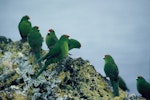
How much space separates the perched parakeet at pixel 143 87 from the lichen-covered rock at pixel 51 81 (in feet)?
2.88

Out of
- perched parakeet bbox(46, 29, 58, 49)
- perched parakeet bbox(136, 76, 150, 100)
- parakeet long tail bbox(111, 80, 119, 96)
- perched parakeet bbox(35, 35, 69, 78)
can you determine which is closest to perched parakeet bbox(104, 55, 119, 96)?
parakeet long tail bbox(111, 80, 119, 96)

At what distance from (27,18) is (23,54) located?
261 centimetres

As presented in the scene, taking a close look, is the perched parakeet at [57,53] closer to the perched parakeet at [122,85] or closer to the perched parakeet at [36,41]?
the perched parakeet at [36,41]

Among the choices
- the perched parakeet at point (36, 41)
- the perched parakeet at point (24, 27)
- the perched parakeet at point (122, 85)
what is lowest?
the perched parakeet at point (122, 85)

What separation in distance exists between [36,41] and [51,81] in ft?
8.58

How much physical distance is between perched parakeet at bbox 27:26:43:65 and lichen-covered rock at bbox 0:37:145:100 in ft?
0.86

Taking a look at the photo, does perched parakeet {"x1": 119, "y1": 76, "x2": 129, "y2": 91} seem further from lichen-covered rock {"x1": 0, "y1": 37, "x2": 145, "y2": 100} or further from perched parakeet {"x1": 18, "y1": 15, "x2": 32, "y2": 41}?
perched parakeet {"x1": 18, "y1": 15, "x2": 32, "y2": 41}

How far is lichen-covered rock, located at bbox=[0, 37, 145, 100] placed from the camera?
9.07 meters

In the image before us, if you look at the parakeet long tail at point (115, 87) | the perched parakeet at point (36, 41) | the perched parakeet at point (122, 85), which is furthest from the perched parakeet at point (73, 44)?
the perched parakeet at point (122, 85)

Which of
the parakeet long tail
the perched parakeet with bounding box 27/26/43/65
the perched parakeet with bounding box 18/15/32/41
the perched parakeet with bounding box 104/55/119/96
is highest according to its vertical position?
the perched parakeet with bounding box 18/15/32/41

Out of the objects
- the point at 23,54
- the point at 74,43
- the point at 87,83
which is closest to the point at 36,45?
the point at 23,54

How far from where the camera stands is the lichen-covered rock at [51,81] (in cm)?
907

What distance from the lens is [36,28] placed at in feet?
39.0

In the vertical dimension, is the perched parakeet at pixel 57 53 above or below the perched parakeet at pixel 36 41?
below
